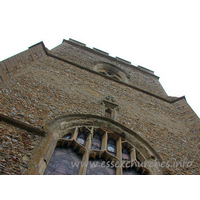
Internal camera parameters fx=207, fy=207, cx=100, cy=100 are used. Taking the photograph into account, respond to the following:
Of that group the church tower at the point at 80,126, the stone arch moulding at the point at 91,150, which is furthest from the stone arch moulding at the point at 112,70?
the stone arch moulding at the point at 91,150

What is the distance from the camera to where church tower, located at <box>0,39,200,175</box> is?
3.53 meters

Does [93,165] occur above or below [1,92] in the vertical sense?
below

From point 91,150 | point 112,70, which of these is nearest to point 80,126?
point 91,150

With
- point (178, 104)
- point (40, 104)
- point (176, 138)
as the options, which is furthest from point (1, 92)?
point (178, 104)

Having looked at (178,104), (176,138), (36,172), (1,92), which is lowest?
(36,172)

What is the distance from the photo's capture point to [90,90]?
6.41m

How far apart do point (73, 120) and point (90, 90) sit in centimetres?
191

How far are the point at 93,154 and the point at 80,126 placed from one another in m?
0.79

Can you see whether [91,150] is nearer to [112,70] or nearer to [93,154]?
[93,154]

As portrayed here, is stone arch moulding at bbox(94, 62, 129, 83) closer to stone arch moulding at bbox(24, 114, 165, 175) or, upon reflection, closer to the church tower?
the church tower

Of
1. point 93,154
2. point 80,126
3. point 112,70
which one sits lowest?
point 93,154

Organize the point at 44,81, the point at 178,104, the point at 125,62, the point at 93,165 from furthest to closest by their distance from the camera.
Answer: the point at 125,62 < the point at 178,104 < the point at 44,81 < the point at 93,165

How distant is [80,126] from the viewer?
4691 mm

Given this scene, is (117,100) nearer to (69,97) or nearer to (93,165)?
(69,97)
